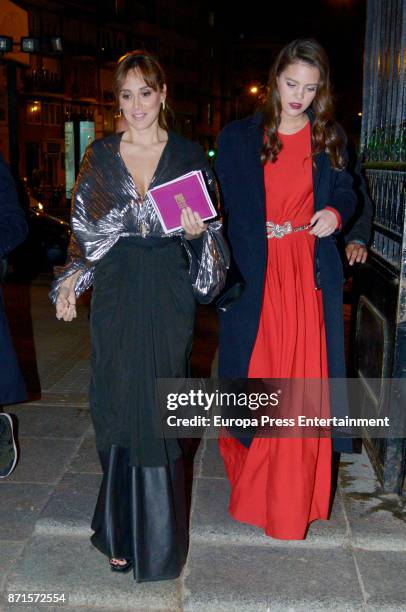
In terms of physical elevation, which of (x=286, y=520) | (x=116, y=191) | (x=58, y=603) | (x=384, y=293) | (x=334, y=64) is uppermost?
(x=334, y=64)

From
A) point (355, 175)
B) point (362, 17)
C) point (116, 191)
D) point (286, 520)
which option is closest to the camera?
point (116, 191)

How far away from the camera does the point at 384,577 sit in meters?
3.03

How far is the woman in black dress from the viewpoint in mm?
2727

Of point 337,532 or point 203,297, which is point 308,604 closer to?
point 337,532

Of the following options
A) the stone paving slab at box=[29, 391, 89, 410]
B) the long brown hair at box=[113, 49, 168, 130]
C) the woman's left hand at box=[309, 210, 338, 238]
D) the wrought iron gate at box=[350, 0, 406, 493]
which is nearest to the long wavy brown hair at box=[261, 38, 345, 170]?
the woman's left hand at box=[309, 210, 338, 238]

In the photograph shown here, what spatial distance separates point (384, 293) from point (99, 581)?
1.98 metres

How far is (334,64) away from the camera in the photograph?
67.9 feet

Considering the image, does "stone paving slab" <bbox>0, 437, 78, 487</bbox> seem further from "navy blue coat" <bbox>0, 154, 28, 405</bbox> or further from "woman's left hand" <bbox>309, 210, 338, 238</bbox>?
"woman's left hand" <bbox>309, 210, 338, 238</bbox>

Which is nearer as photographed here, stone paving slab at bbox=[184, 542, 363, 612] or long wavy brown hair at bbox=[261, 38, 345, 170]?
stone paving slab at bbox=[184, 542, 363, 612]

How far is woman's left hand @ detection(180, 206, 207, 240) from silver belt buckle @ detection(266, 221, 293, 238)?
0.61 metres

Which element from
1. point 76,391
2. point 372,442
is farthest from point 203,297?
point 76,391

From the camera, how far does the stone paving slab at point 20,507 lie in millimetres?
3394

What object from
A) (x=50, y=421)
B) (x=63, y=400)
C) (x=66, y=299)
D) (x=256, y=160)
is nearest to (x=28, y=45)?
(x=63, y=400)

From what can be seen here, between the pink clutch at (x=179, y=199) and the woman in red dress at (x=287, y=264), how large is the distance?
23.8 inches
